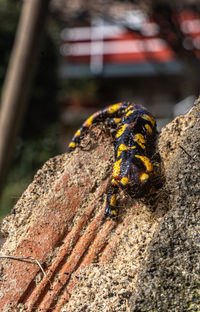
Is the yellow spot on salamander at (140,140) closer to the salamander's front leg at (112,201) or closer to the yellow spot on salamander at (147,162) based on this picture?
the yellow spot on salamander at (147,162)

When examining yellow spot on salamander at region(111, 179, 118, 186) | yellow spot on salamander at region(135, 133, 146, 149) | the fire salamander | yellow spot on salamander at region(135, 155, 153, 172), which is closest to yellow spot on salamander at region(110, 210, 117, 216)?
the fire salamander

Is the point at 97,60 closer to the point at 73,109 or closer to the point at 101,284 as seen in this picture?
the point at 73,109

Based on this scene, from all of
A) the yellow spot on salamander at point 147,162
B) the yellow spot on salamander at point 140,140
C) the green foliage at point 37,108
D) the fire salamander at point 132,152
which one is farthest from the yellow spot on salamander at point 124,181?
the green foliage at point 37,108

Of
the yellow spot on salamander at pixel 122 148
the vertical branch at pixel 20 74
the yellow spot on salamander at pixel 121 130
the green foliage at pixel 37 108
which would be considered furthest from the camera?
the green foliage at pixel 37 108

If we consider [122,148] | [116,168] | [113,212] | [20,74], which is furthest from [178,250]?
[20,74]

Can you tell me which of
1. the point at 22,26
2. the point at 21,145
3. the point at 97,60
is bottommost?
the point at 22,26

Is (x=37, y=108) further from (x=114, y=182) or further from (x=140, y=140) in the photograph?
(x=114, y=182)

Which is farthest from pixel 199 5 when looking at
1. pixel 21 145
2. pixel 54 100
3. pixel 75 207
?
pixel 75 207
